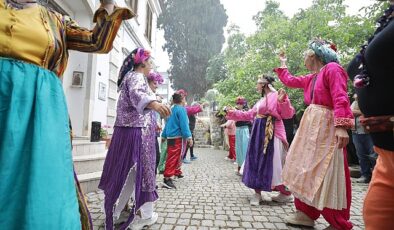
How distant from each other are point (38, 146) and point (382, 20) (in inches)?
76.7

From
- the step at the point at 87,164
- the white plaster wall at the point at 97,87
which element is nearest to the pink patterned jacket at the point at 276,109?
the step at the point at 87,164

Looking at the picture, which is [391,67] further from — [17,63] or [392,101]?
[17,63]

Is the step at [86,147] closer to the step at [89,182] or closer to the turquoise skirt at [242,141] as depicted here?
the step at [89,182]

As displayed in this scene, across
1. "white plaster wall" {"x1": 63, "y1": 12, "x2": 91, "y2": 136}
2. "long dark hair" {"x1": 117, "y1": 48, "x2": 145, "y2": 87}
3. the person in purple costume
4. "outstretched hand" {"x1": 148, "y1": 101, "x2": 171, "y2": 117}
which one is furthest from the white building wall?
"outstretched hand" {"x1": 148, "y1": 101, "x2": 171, "y2": 117}

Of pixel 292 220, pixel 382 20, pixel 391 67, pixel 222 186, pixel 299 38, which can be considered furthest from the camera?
pixel 299 38

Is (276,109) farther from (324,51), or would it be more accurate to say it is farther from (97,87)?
(97,87)

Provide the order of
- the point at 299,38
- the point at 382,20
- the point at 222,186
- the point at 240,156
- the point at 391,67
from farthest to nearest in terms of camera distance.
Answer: the point at 299,38, the point at 240,156, the point at 222,186, the point at 382,20, the point at 391,67

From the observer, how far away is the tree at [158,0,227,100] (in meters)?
32.3

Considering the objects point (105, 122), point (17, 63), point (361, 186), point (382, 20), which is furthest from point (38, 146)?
point (105, 122)

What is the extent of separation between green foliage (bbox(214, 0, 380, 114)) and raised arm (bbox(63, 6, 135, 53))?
7902 mm

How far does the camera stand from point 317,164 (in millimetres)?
2875

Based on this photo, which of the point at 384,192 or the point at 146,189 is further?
the point at 146,189

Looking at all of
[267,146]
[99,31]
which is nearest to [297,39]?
[267,146]

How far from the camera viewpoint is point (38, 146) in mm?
1289
